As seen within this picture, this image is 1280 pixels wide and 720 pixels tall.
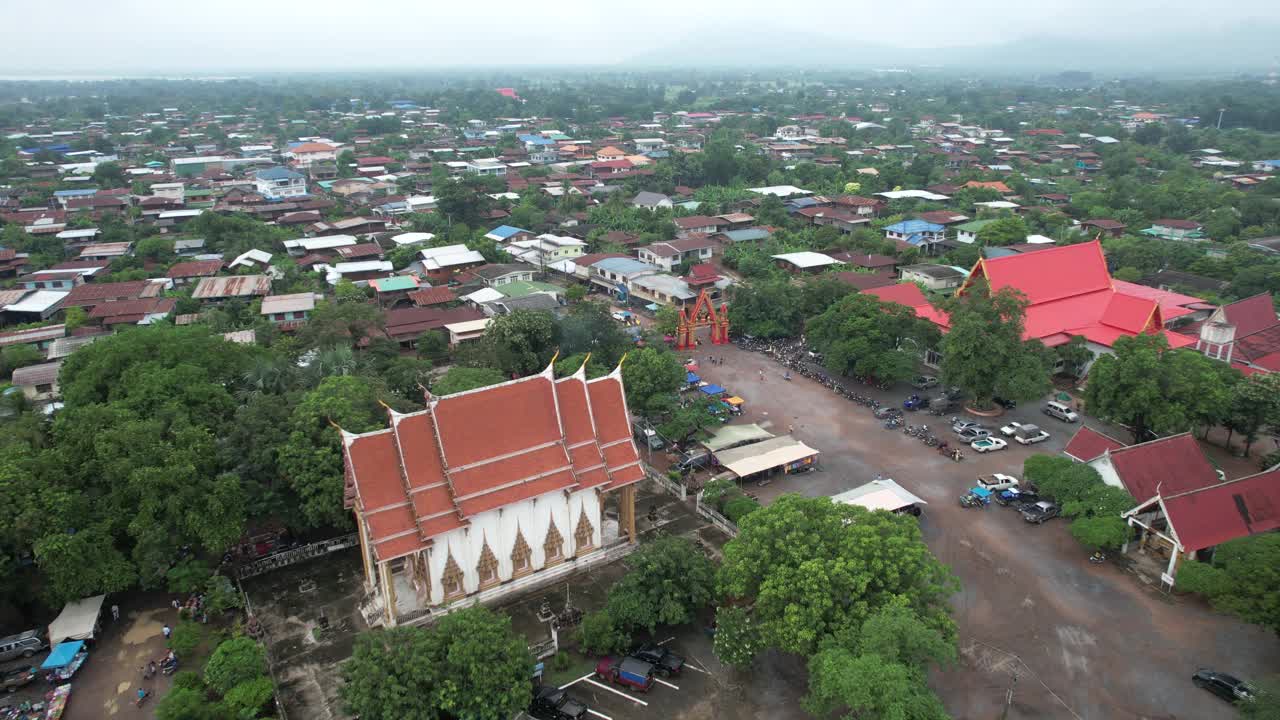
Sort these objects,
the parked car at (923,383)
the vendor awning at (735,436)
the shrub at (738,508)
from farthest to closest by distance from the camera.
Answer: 1. the parked car at (923,383)
2. the vendor awning at (735,436)
3. the shrub at (738,508)

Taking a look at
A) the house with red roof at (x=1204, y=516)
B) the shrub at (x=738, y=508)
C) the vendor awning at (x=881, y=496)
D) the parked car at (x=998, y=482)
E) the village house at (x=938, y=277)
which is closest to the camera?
the house with red roof at (x=1204, y=516)

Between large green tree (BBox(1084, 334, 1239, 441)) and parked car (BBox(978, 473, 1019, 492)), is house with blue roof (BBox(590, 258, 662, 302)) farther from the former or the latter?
large green tree (BBox(1084, 334, 1239, 441))

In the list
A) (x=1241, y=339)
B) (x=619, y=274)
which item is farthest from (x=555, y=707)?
(x=1241, y=339)

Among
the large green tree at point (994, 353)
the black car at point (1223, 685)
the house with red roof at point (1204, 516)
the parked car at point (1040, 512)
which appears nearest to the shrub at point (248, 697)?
the black car at point (1223, 685)

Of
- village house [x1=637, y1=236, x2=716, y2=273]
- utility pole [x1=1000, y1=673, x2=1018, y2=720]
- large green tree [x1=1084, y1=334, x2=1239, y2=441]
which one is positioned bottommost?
utility pole [x1=1000, y1=673, x2=1018, y2=720]

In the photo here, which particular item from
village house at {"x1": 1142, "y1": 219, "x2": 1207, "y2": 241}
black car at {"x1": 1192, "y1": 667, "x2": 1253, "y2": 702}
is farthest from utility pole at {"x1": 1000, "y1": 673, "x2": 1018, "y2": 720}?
village house at {"x1": 1142, "y1": 219, "x2": 1207, "y2": 241}

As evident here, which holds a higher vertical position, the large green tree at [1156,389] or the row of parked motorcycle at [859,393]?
the large green tree at [1156,389]

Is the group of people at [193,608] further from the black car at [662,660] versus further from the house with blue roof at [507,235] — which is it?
the house with blue roof at [507,235]
